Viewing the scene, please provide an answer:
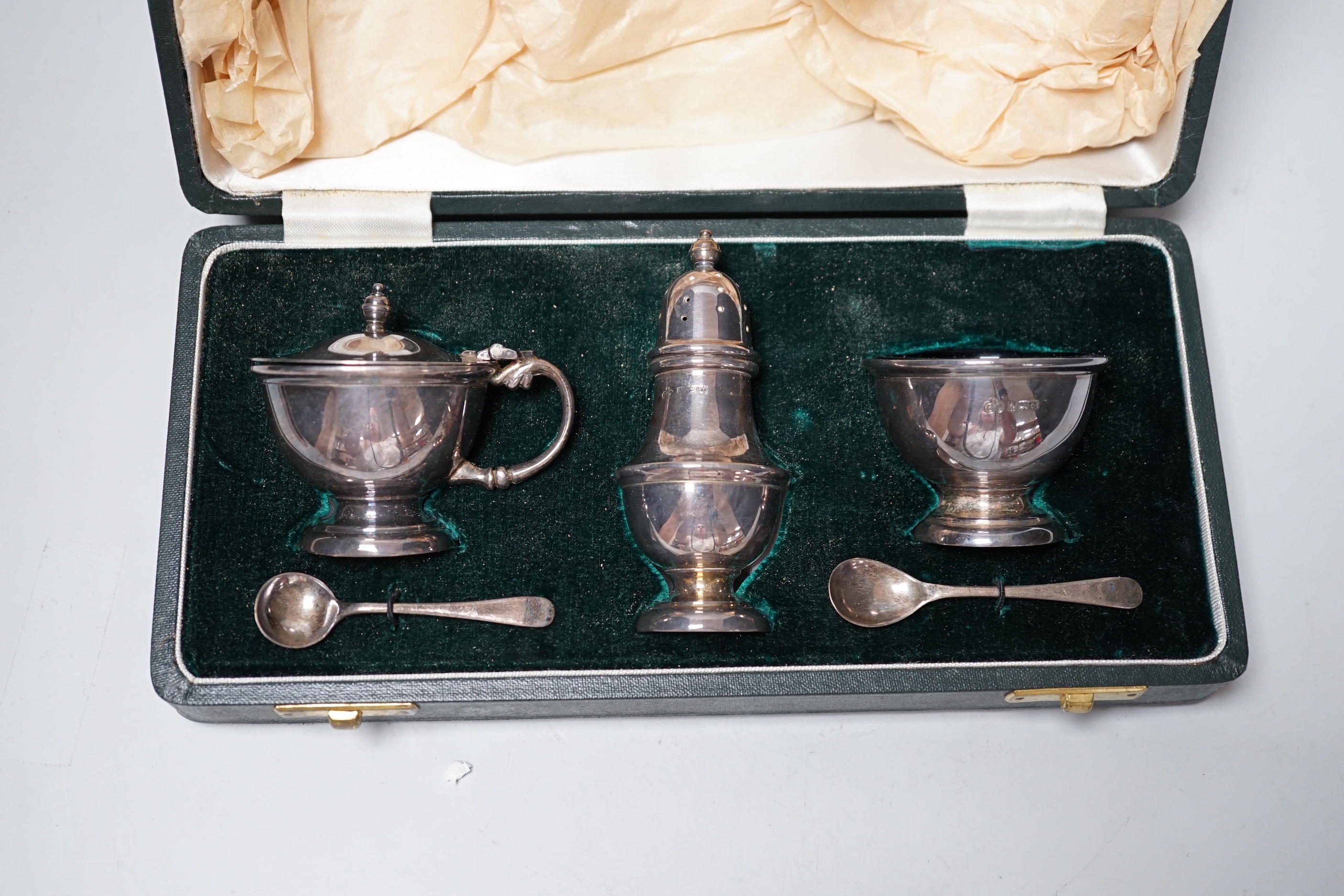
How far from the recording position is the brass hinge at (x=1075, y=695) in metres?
1.42

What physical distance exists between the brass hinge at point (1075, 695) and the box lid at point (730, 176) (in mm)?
716

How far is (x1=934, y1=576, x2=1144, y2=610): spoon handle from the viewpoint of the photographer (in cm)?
144

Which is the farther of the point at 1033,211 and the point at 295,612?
the point at 1033,211

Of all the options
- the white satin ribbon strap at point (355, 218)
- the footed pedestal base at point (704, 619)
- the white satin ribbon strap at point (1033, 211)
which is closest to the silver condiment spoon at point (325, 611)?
the footed pedestal base at point (704, 619)

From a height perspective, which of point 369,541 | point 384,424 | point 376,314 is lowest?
point 369,541

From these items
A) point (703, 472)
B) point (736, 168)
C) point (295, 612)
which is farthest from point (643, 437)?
point (295, 612)

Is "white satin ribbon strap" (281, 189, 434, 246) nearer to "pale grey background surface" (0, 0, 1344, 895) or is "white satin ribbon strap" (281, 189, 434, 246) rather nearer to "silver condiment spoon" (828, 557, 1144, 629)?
"pale grey background surface" (0, 0, 1344, 895)

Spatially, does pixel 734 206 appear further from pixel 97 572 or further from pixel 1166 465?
pixel 97 572

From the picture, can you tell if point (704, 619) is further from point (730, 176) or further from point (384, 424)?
point (730, 176)

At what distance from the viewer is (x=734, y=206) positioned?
5.01 ft

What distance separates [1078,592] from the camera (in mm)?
1446

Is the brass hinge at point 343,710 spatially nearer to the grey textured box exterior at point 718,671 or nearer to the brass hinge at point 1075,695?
the grey textured box exterior at point 718,671

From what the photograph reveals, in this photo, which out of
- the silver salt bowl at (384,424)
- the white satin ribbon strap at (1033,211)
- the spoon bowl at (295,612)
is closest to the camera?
the silver salt bowl at (384,424)

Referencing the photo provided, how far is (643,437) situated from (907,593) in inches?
17.3
